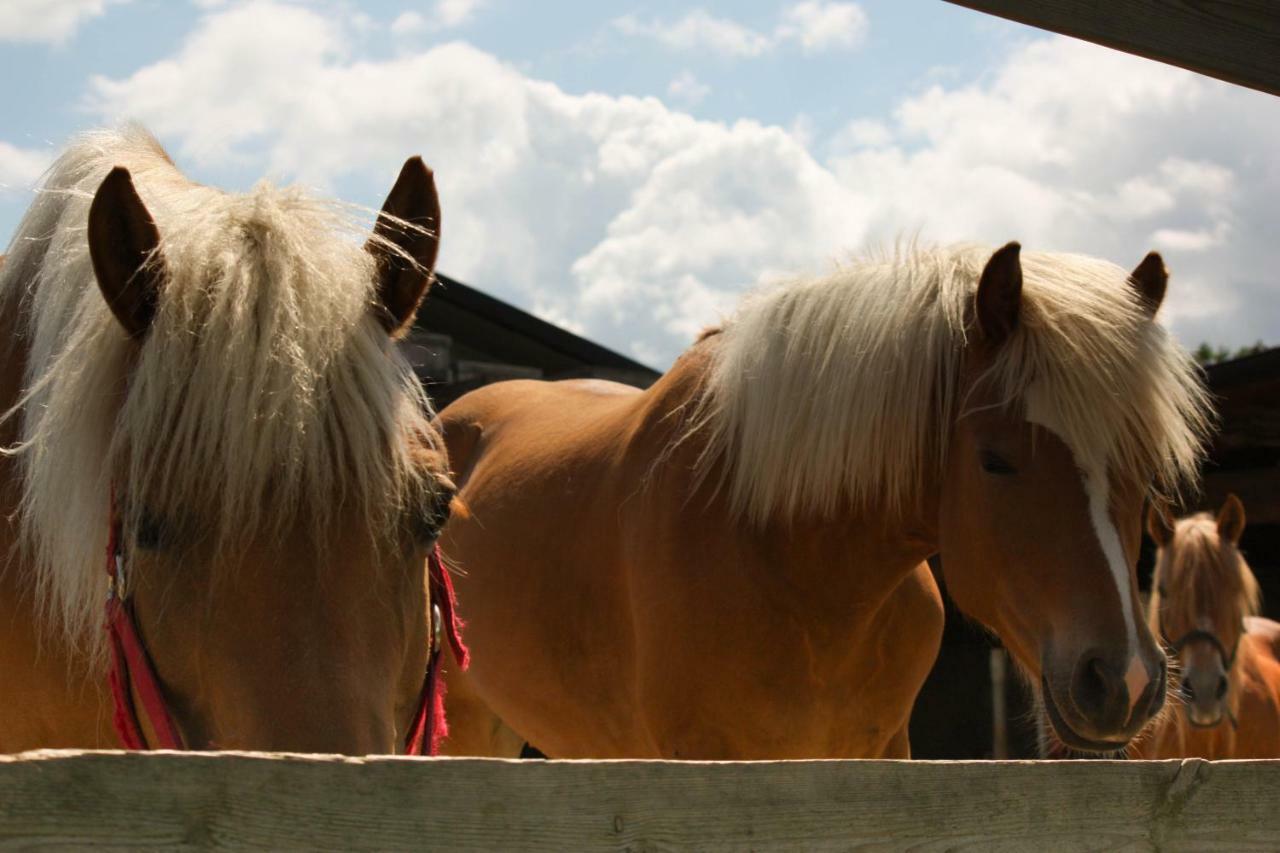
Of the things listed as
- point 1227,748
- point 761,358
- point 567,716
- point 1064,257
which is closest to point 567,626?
point 567,716

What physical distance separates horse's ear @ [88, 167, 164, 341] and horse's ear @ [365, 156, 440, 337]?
36 centimetres

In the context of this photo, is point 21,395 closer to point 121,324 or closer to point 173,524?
point 121,324

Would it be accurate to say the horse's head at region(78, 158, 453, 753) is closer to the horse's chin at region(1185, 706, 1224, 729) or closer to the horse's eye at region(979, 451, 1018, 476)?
the horse's eye at region(979, 451, 1018, 476)

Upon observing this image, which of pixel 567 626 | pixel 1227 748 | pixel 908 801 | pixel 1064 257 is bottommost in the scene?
pixel 1227 748

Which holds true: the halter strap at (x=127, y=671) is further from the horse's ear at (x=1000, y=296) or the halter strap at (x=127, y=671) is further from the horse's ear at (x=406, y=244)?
the horse's ear at (x=1000, y=296)

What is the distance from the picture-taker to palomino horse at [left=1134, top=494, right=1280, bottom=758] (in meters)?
6.72

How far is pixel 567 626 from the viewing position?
12.6ft

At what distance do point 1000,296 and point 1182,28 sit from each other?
1050mm

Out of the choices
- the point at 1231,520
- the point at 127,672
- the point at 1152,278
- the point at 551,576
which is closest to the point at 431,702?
the point at 127,672

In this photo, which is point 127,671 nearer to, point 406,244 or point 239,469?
point 239,469

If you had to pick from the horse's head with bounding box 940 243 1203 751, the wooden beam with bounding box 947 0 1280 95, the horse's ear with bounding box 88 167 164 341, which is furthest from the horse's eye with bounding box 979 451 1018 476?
the horse's ear with bounding box 88 167 164 341

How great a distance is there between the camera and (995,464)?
290 cm

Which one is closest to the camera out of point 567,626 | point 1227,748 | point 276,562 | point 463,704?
point 276,562

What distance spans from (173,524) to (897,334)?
1.90 meters
